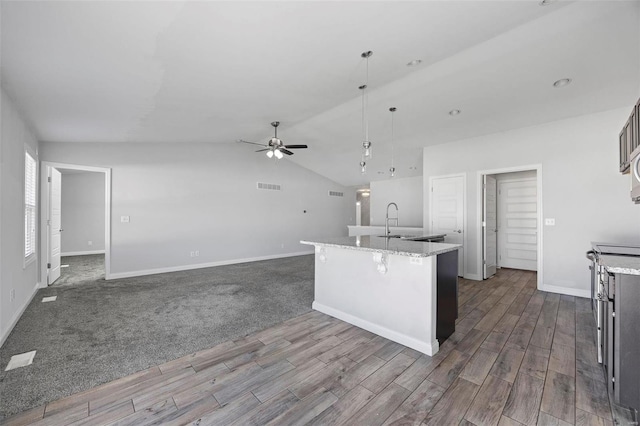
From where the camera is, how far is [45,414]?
5.64ft

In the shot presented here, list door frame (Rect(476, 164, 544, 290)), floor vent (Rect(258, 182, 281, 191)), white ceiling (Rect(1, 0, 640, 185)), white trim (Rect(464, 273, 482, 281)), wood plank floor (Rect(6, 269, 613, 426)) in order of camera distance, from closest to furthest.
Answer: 1. wood plank floor (Rect(6, 269, 613, 426))
2. white ceiling (Rect(1, 0, 640, 185))
3. door frame (Rect(476, 164, 544, 290))
4. white trim (Rect(464, 273, 482, 281))
5. floor vent (Rect(258, 182, 281, 191))

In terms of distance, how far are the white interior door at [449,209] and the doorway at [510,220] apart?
385 mm

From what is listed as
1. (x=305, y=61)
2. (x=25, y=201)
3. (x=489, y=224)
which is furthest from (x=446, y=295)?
(x=25, y=201)

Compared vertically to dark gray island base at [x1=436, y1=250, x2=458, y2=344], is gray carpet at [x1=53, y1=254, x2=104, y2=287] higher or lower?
lower

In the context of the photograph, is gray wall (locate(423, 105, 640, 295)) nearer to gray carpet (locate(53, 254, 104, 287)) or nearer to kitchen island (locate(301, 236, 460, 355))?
kitchen island (locate(301, 236, 460, 355))

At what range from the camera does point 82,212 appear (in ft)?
27.9

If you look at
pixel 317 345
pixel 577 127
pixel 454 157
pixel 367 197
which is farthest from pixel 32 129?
pixel 367 197

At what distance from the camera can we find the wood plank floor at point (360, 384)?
66.4 inches

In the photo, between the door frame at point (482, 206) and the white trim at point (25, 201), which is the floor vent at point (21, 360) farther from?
the door frame at point (482, 206)

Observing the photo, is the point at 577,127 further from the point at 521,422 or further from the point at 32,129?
the point at 32,129

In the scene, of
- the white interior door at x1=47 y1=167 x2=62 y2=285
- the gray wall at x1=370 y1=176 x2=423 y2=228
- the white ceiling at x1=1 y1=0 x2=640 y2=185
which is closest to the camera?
the white ceiling at x1=1 y1=0 x2=640 y2=185

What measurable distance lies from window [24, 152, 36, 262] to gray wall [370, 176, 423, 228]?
8049 mm

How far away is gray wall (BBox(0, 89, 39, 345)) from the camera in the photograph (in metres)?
2.74

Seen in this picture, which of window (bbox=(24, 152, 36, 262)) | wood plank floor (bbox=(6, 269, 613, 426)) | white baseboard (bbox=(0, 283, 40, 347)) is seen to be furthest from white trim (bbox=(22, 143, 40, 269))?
wood plank floor (bbox=(6, 269, 613, 426))
